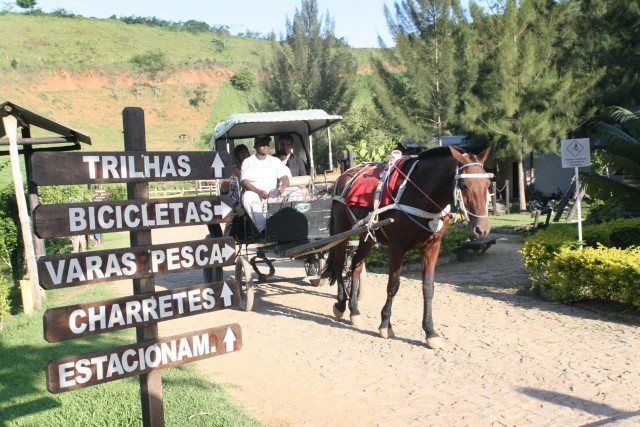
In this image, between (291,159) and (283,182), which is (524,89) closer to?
(291,159)

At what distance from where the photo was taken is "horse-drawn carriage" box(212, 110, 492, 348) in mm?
5887

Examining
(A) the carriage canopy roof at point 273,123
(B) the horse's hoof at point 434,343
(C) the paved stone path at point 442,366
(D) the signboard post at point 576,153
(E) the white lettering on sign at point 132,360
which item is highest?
(A) the carriage canopy roof at point 273,123

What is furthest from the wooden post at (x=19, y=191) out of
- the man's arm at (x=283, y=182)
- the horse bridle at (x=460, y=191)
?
the horse bridle at (x=460, y=191)

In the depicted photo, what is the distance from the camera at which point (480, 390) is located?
16.6 feet

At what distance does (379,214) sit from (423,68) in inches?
748

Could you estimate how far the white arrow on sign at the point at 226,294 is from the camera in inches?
143

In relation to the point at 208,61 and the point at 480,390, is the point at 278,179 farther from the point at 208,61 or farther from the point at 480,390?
the point at 208,61

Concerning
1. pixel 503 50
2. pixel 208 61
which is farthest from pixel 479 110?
pixel 208 61

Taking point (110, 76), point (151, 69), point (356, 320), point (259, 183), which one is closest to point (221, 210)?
point (356, 320)

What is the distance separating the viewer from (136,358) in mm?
3383

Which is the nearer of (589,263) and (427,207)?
(427,207)

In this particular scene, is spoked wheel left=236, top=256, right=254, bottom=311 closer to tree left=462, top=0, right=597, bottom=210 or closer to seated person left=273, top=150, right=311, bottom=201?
seated person left=273, top=150, right=311, bottom=201

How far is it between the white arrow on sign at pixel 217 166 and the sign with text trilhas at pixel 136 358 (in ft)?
3.25

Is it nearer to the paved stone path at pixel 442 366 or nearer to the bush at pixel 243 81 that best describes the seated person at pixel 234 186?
the paved stone path at pixel 442 366
